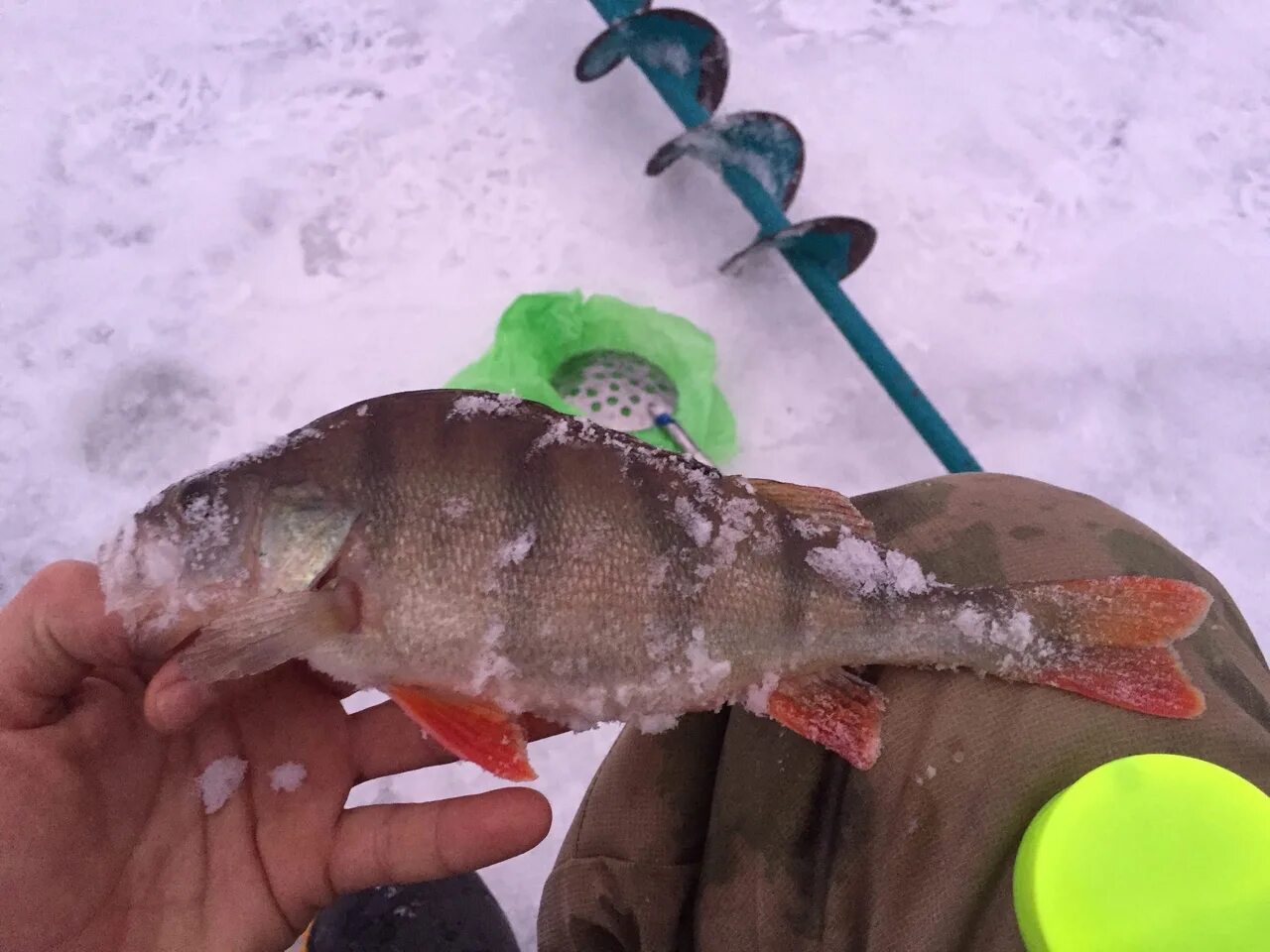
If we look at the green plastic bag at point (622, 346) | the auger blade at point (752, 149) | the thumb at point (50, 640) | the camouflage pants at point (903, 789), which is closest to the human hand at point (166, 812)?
the thumb at point (50, 640)

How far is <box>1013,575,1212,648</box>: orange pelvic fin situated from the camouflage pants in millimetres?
98

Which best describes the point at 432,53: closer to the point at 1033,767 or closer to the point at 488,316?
the point at 488,316

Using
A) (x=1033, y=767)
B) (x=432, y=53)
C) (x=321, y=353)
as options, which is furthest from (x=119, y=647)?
(x=432, y=53)

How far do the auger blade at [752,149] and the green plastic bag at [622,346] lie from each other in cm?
45

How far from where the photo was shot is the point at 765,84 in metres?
2.83

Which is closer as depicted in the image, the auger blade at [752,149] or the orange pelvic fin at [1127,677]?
the orange pelvic fin at [1127,677]

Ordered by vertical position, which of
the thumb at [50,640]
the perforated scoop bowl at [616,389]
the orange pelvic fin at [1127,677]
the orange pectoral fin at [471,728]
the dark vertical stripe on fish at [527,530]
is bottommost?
the perforated scoop bowl at [616,389]

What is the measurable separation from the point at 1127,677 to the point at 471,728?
35.5 inches

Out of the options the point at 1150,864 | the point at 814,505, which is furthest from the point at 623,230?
the point at 1150,864

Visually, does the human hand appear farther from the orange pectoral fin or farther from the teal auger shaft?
the teal auger shaft

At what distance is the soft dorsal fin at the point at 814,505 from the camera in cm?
130

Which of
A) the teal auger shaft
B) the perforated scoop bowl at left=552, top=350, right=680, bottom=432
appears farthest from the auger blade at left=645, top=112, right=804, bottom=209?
the perforated scoop bowl at left=552, top=350, right=680, bottom=432

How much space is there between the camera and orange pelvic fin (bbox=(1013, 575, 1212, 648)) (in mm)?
1216

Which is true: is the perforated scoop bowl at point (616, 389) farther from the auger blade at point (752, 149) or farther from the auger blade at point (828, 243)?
the auger blade at point (752, 149)
